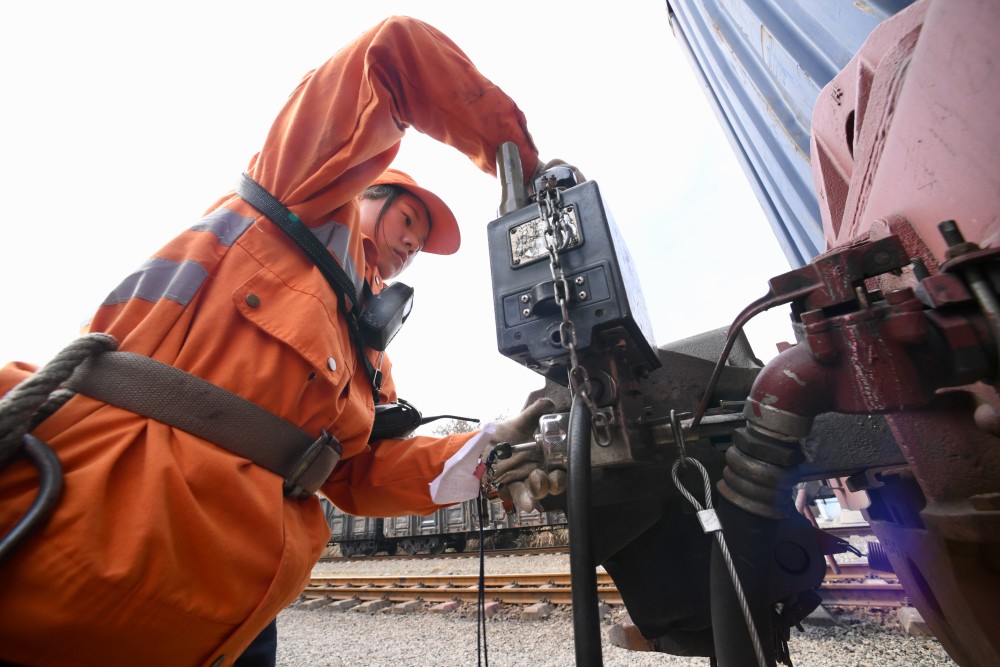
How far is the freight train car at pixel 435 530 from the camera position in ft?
28.8

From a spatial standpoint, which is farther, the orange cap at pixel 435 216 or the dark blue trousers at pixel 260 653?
the orange cap at pixel 435 216

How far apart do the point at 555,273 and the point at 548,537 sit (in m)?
8.57

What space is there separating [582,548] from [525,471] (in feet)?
1.76

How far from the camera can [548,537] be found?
8398 millimetres

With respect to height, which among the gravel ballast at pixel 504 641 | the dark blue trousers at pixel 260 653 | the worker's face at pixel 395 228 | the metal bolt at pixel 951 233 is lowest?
the gravel ballast at pixel 504 641

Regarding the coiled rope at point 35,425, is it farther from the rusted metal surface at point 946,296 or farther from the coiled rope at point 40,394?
the rusted metal surface at point 946,296

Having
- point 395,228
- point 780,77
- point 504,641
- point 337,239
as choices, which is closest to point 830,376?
point 337,239

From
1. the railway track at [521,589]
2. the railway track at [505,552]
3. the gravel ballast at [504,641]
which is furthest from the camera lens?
the railway track at [505,552]

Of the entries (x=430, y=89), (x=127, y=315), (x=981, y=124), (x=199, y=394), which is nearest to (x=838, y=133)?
(x=981, y=124)

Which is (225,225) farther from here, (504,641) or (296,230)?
(504,641)

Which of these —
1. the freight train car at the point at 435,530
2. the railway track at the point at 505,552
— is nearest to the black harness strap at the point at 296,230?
the railway track at the point at 505,552

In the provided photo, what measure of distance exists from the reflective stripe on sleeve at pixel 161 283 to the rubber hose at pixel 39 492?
1.22 feet

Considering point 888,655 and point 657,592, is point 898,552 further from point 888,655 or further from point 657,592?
point 888,655

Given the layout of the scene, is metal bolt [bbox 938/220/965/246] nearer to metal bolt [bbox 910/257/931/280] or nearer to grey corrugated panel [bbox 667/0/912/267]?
metal bolt [bbox 910/257/931/280]
